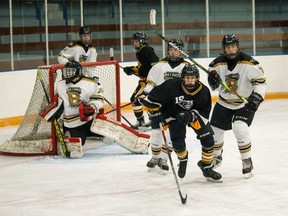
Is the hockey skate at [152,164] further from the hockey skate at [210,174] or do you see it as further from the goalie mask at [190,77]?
the goalie mask at [190,77]

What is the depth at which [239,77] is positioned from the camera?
5207 mm

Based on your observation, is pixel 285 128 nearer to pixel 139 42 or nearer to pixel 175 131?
pixel 139 42

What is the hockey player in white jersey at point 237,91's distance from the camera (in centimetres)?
512

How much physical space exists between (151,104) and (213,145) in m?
0.49

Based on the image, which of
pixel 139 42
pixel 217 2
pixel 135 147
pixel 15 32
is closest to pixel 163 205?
pixel 135 147

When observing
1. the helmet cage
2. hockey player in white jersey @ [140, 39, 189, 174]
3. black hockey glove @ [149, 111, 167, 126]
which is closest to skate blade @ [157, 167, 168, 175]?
hockey player in white jersey @ [140, 39, 189, 174]

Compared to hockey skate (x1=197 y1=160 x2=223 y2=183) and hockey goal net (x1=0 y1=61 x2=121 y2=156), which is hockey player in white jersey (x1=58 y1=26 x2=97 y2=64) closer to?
hockey goal net (x1=0 y1=61 x2=121 y2=156)

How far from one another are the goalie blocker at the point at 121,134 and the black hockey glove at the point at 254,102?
144cm

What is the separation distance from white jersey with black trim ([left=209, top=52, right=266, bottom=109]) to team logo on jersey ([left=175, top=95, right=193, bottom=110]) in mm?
434

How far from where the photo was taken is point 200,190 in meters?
4.82

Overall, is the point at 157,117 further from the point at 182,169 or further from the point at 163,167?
the point at 163,167

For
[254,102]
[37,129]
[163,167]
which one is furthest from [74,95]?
[254,102]

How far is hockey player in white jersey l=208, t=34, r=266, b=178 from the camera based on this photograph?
5121mm

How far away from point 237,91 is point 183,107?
20.7 inches
